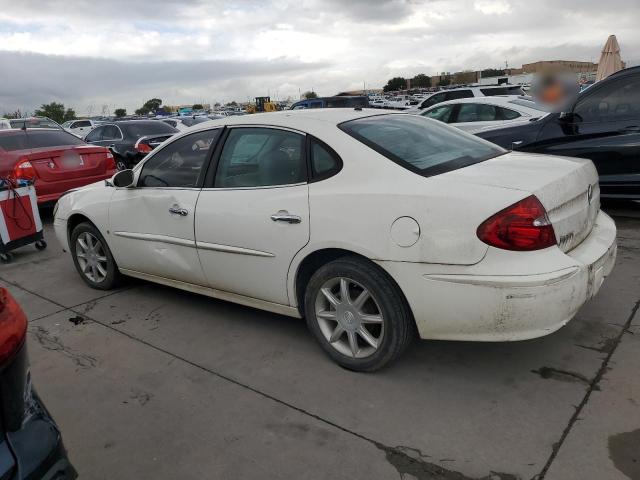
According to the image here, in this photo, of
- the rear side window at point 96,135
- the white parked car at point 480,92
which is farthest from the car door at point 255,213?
the rear side window at point 96,135

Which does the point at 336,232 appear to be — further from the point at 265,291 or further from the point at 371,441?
the point at 371,441

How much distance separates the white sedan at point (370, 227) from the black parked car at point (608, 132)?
2.81m

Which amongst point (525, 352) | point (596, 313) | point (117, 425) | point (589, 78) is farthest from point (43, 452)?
point (589, 78)

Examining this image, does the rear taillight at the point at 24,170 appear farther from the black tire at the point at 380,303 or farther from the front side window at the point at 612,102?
the front side window at the point at 612,102

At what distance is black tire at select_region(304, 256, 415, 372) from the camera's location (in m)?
2.87

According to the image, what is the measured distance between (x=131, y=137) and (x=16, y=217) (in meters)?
6.79

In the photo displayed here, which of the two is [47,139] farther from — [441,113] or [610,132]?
[610,132]

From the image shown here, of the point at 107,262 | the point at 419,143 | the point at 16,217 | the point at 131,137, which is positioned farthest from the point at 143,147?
the point at 419,143

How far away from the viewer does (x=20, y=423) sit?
5.49 ft

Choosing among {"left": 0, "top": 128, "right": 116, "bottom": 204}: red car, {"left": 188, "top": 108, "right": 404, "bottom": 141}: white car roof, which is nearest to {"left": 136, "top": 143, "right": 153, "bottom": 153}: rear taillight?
{"left": 0, "top": 128, "right": 116, "bottom": 204}: red car

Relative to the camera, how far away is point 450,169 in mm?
3045

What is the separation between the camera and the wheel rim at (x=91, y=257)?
477 cm

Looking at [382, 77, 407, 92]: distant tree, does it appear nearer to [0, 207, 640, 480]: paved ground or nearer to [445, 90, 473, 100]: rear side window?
[445, 90, 473, 100]: rear side window

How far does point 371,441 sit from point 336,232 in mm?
1104
